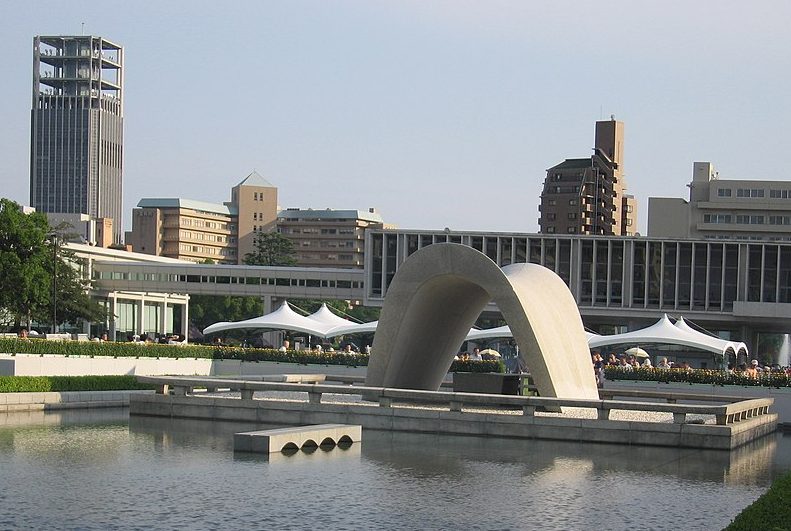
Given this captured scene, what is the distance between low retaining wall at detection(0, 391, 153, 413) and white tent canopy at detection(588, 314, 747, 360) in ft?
72.5

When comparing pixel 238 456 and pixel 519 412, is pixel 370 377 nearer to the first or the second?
pixel 519 412

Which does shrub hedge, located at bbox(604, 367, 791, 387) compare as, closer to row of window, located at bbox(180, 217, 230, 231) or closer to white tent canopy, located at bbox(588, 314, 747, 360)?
white tent canopy, located at bbox(588, 314, 747, 360)

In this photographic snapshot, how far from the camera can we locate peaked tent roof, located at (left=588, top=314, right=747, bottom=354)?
166 ft

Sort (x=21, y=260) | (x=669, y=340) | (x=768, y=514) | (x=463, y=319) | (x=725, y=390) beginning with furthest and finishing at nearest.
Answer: (x=21, y=260), (x=669, y=340), (x=725, y=390), (x=463, y=319), (x=768, y=514)

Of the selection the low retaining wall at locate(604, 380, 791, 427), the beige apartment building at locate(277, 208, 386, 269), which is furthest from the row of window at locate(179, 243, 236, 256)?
the low retaining wall at locate(604, 380, 791, 427)

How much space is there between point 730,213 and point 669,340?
72.5 meters

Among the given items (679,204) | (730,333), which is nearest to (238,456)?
(730,333)

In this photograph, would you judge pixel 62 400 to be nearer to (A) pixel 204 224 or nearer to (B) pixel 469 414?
(B) pixel 469 414

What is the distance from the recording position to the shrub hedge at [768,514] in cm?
1253

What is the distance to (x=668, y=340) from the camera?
5175cm

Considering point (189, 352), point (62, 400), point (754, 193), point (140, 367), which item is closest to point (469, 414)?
point (62, 400)

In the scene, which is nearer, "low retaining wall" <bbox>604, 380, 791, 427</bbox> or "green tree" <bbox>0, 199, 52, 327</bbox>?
"low retaining wall" <bbox>604, 380, 791, 427</bbox>

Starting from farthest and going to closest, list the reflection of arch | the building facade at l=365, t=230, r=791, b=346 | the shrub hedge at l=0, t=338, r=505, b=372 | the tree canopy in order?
the building facade at l=365, t=230, r=791, b=346
the tree canopy
the shrub hedge at l=0, t=338, r=505, b=372
the reflection of arch

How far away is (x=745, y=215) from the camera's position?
120375 millimetres
